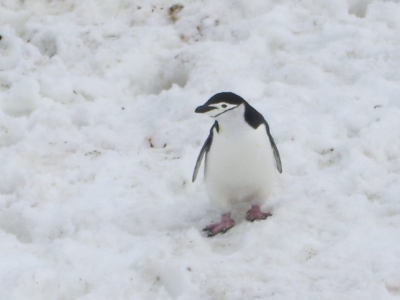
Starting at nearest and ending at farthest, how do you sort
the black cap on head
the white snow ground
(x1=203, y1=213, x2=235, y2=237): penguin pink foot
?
the white snow ground
the black cap on head
(x1=203, y1=213, x2=235, y2=237): penguin pink foot

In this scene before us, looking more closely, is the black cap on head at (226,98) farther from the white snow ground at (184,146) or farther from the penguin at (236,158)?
the white snow ground at (184,146)

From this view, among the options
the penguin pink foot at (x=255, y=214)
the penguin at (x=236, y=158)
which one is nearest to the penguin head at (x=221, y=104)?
the penguin at (x=236, y=158)

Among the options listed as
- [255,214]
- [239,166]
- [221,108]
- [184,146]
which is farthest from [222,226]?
[184,146]

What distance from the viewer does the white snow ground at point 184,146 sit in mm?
2424

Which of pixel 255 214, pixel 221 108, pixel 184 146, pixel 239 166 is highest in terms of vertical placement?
pixel 221 108

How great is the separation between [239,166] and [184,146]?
2.97 feet

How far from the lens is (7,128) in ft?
12.1

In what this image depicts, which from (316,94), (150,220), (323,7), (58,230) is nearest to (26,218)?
(58,230)

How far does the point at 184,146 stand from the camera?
3.55 meters

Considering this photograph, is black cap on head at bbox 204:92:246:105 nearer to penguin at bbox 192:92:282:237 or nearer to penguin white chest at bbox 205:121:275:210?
penguin at bbox 192:92:282:237

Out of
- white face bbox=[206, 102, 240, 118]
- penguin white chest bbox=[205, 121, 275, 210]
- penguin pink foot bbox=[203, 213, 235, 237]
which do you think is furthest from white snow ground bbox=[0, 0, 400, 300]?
white face bbox=[206, 102, 240, 118]

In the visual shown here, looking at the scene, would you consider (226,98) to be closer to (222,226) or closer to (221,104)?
(221,104)

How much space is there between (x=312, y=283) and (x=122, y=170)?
143 centimetres

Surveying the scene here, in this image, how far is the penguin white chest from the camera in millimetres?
2646
